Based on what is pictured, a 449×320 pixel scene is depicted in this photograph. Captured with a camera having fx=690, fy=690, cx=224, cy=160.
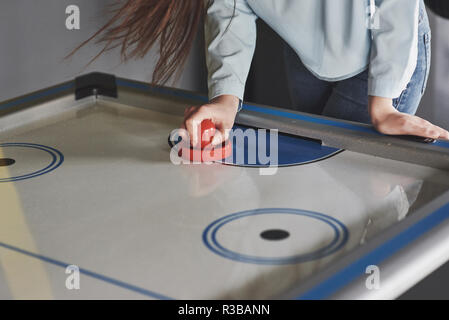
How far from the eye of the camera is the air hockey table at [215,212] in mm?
839

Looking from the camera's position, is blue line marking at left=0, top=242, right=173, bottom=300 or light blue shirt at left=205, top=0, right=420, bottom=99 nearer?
blue line marking at left=0, top=242, right=173, bottom=300

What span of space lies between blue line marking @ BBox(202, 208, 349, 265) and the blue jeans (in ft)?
1.91

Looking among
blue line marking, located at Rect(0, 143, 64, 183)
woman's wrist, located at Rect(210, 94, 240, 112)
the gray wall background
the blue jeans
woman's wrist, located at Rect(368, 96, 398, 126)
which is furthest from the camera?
the gray wall background

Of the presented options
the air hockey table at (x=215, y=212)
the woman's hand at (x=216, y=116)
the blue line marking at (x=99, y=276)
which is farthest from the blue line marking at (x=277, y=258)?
the woman's hand at (x=216, y=116)

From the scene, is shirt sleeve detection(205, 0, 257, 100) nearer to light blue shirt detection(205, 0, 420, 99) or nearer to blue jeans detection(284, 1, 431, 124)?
light blue shirt detection(205, 0, 420, 99)

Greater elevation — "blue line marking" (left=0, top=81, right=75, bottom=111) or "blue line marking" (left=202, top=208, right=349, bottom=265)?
"blue line marking" (left=0, top=81, right=75, bottom=111)

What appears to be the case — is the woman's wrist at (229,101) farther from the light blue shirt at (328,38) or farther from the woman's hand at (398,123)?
the woman's hand at (398,123)

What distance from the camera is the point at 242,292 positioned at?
2.70 feet

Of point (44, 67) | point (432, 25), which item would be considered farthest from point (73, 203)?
point (432, 25)

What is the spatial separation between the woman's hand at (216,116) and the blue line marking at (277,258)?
28cm

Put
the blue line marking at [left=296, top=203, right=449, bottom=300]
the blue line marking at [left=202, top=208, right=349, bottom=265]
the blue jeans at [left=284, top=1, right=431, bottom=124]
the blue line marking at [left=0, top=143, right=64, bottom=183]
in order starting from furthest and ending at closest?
the blue jeans at [left=284, top=1, right=431, bottom=124], the blue line marking at [left=0, top=143, right=64, bottom=183], the blue line marking at [left=202, top=208, right=349, bottom=265], the blue line marking at [left=296, top=203, right=449, bottom=300]

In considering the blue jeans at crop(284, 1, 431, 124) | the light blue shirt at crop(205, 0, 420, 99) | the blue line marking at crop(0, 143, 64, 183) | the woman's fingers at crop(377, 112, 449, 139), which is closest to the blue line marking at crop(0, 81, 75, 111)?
the blue line marking at crop(0, 143, 64, 183)

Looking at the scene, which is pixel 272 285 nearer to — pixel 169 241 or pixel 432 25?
pixel 169 241

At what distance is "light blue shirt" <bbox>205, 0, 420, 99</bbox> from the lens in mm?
1369
